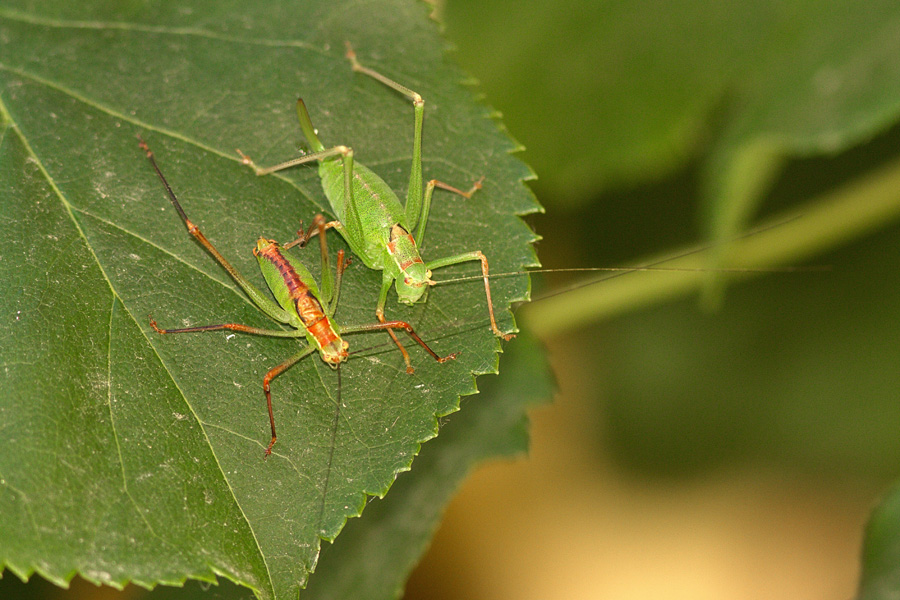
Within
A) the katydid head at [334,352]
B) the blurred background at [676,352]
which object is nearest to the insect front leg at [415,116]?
the katydid head at [334,352]

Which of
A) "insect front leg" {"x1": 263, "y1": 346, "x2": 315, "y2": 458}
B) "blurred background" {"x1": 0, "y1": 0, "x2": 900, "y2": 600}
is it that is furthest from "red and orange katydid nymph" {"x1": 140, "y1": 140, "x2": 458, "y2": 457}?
"blurred background" {"x1": 0, "y1": 0, "x2": 900, "y2": 600}

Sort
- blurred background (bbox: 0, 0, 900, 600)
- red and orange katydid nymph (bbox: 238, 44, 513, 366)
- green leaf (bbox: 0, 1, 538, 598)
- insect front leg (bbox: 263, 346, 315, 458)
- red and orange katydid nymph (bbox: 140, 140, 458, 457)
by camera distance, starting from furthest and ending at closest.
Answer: blurred background (bbox: 0, 0, 900, 600) → red and orange katydid nymph (bbox: 238, 44, 513, 366) → red and orange katydid nymph (bbox: 140, 140, 458, 457) → insect front leg (bbox: 263, 346, 315, 458) → green leaf (bbox: 0, 1, 538, 598)

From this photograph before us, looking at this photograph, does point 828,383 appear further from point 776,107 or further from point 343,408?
point 343,408

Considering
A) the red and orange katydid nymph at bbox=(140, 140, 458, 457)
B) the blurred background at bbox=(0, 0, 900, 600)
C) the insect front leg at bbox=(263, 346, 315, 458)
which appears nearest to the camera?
the insect front leg at bbox=(263, 346, 315, 458)

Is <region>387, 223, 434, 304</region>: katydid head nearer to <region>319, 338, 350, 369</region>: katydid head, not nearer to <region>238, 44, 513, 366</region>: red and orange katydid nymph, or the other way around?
<region>238, 44, 513, 366</region>: red and orange katydid nymph

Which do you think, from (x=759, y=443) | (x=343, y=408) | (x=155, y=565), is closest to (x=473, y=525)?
(x=759, y=443)

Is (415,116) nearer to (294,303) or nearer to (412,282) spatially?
(412,282)

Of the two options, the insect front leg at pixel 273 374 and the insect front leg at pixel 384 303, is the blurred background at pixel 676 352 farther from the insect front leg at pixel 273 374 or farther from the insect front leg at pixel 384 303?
the insect front leg at pixel 273 374
